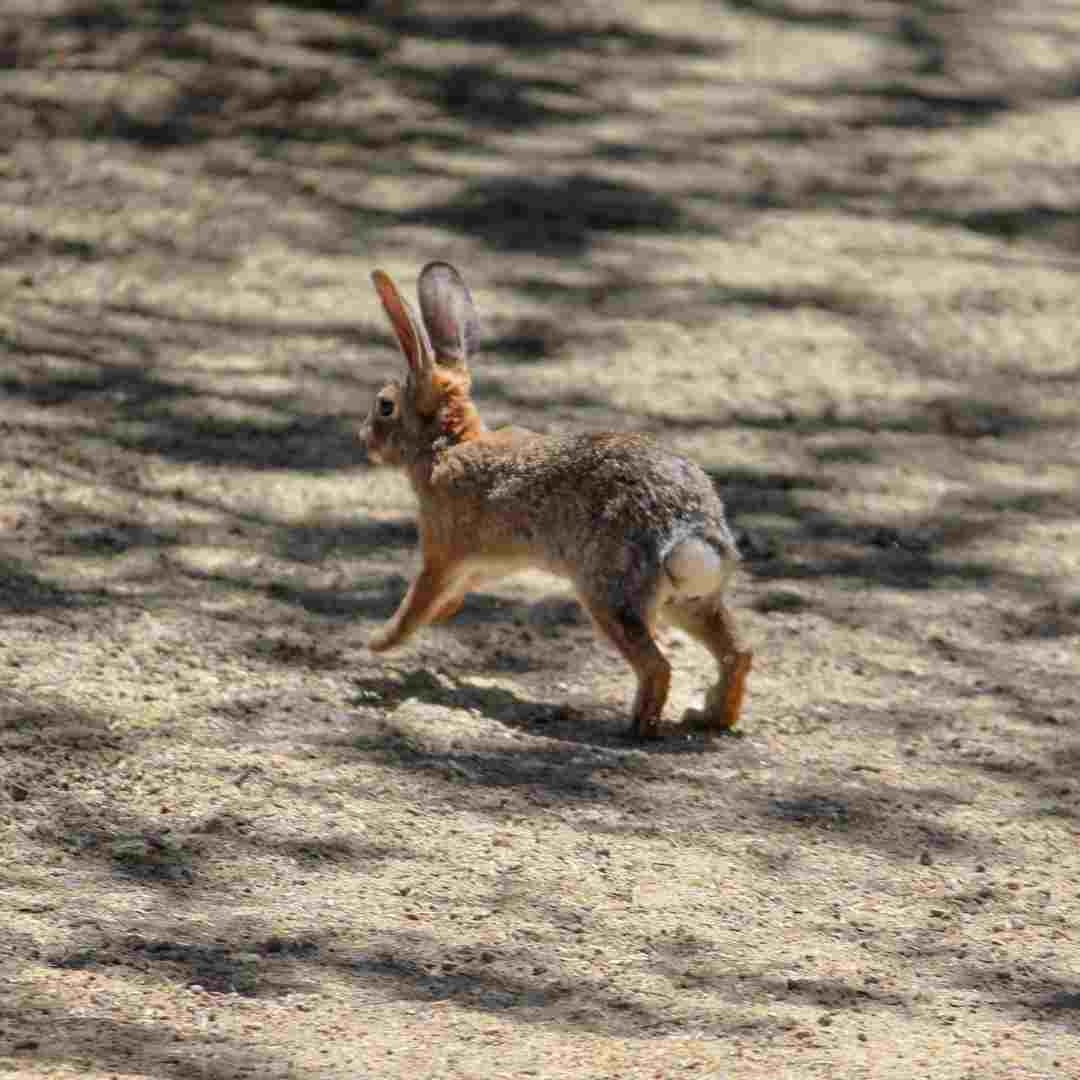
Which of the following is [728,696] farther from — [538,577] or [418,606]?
[538,577]

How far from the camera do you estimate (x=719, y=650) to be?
19.0 feet

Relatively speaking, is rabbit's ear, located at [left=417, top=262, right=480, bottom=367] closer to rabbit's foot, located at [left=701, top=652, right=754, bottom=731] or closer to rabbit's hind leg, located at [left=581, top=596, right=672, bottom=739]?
rabbit's hind leg, located at [left=581, top=596, right=672, bottom=739]

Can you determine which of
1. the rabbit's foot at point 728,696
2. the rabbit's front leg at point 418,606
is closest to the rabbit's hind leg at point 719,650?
the rabbit's foot at point 728,696

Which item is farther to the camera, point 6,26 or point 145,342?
point 6,26

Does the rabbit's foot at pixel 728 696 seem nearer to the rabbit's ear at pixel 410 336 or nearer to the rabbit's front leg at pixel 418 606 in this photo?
the rabbit's front leg at pixel 418 606

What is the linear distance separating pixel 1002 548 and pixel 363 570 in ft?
6.97

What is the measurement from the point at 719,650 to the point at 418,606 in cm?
89

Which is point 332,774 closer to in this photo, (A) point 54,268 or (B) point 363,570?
(B) point 363,570

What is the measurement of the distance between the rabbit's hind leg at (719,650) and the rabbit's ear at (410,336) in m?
1.10

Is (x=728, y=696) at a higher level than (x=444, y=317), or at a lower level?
lower

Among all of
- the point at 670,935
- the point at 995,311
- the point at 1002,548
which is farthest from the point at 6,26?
the point at 670,935

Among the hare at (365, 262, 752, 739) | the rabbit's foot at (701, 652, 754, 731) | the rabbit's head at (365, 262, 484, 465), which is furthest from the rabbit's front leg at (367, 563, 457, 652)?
the rabbit's foot at (701, 652, 754, 731)

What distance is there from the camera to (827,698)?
6121 mm

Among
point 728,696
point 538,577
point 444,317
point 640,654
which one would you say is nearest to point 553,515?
point 640,654
